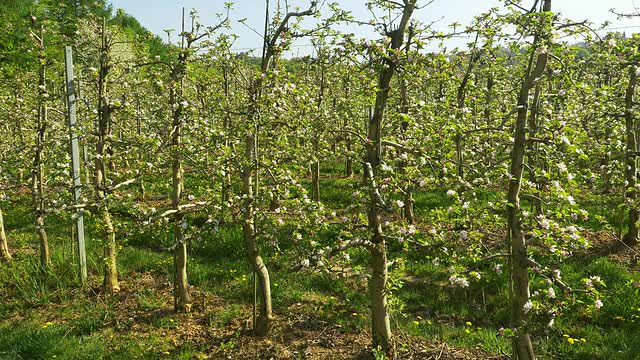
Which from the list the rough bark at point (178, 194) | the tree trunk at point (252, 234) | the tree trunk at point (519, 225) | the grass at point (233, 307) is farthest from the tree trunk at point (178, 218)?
the tree trunk at point (519, 225)

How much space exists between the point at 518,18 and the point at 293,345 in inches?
204

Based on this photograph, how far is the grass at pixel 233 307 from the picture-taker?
6133mm

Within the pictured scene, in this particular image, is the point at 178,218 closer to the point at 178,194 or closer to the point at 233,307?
the point at 178,194

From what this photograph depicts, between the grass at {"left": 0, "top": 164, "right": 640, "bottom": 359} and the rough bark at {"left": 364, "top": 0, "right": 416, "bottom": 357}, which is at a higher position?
the rough bark at {"left": 364, "top": 0, "right": 416, "bottom": 357}

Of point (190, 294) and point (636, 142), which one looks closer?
point (190, 294)

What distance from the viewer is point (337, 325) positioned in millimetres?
6938

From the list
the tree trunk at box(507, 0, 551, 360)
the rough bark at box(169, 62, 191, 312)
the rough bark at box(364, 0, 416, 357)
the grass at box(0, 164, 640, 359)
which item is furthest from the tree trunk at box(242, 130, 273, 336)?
the tree trunk at box(507, 0, 551, 360)

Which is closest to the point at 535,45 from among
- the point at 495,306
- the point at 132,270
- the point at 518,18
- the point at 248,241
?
the point at 518,18

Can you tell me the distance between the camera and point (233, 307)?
24.7 ft

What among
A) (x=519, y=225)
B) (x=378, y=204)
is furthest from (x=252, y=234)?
(x=519, y=225)

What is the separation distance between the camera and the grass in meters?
6.13

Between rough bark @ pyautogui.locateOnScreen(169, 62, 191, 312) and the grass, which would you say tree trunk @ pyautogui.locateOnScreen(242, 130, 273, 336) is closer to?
the grass

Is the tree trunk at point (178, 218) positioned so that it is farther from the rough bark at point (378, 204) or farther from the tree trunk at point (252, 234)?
the rough bark at point (378, 204)

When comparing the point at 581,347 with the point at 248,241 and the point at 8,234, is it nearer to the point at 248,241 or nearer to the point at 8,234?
the point at 248,241
